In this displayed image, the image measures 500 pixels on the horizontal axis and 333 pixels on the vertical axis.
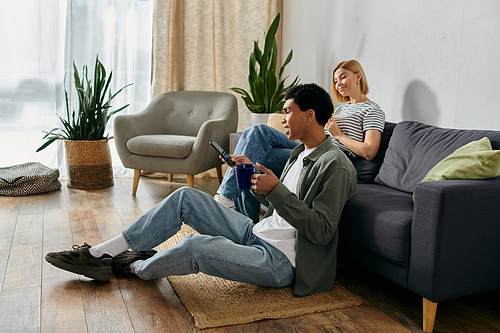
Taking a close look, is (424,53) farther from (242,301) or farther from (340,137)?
(242,301)

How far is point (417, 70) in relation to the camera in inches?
107

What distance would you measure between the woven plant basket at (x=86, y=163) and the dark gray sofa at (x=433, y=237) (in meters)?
2.61

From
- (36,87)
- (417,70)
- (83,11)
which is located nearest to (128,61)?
(83,11)

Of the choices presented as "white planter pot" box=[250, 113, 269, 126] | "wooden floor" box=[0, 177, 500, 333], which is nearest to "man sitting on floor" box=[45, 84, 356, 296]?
"wooden floor" box=[0, 177, 500, 333]

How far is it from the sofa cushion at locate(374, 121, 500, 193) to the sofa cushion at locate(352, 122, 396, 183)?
0.05 metres

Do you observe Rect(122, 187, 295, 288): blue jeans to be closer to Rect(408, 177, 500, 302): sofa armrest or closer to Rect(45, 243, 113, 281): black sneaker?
Rect(45, 243, 113, 281): black sneaker

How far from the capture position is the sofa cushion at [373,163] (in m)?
2.44

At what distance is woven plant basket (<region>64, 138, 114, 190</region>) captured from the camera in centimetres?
379

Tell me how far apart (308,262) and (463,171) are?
66 centimetres

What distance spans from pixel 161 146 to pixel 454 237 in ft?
8.21

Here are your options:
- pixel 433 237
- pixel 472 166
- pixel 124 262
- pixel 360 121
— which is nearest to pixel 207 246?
pixel 124 262

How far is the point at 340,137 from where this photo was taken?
2.49m

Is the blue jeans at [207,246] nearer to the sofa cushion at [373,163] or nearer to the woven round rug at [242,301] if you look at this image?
the woven round rug at [242,301]

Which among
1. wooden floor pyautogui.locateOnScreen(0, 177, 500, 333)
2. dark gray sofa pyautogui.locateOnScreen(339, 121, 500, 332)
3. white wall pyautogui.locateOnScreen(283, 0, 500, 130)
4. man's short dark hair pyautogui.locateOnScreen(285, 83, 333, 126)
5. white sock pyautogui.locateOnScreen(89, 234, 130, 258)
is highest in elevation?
white wall pyautogui.locateOnScreen(283, 0, 500, 130)
